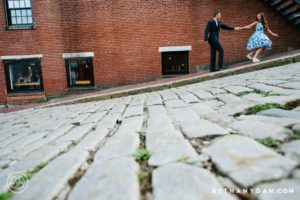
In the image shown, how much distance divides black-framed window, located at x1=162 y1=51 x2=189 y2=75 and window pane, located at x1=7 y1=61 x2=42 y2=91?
577cm

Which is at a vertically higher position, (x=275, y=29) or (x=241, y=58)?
(x=275, y=29)

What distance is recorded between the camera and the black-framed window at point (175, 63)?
35.8 feet

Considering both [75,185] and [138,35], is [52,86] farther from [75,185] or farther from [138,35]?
[75,185]

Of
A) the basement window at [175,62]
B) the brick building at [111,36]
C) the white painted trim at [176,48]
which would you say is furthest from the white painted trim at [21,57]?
the basement window at [175,62]

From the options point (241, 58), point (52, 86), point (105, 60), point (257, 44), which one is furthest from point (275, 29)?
point (52, 86)

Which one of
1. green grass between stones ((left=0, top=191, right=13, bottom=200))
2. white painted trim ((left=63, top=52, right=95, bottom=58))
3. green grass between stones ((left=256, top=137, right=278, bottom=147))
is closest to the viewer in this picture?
green grass between stones ((left=0, top=191, right=13, bottom=200))

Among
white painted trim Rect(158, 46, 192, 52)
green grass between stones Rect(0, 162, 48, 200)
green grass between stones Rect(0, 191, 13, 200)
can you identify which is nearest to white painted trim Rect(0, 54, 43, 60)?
white painted trim Rect(158, 46, 192, 52)

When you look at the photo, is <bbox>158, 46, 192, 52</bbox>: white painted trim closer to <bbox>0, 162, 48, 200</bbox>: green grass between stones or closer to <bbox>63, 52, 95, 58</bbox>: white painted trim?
<bbox>63, 52, 95, 58</bbox>: white painted trim

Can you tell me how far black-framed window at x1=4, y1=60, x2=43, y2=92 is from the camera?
425 inches

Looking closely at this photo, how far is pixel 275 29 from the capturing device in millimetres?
10773

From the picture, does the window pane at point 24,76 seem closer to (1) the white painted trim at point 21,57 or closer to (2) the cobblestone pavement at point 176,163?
(1) the white painted trim at point 21,57

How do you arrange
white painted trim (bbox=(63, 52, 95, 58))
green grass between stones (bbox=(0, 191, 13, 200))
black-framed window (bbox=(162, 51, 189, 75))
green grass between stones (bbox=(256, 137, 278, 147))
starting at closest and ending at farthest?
green grass between stones (bbox=(0, 191, 13, 200)) → green grass between stones (bbox=(256, 137, 278, 147)) → white painted trim (bbox=(63, 52, 95, 58)) → black-framed window (bbox=(162, 51, 189, 75))

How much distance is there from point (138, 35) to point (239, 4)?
4.72m

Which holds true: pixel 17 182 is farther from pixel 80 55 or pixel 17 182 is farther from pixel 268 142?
pixel 80 55
